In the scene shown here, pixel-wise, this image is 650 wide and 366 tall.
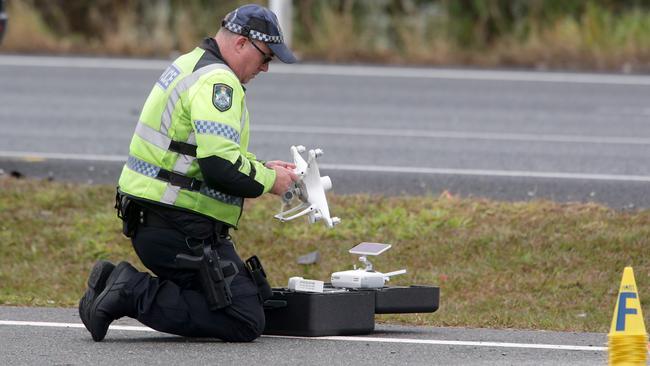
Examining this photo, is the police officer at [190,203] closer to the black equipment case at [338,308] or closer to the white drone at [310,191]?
the white drone at [310,191]

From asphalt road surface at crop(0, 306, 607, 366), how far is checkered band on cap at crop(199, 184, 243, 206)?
0.62 m

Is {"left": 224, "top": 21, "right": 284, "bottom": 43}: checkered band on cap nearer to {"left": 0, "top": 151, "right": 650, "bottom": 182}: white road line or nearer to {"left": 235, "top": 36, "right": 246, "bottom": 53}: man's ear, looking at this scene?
{"left": 235, "top": 36, "right": 246, "bottom": 53}: man's ear

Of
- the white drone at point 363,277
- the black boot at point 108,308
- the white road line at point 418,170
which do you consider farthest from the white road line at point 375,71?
the black boot at point 108,308

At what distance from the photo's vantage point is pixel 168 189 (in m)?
6.20

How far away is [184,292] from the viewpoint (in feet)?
20.9

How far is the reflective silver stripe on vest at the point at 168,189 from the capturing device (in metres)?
6.20

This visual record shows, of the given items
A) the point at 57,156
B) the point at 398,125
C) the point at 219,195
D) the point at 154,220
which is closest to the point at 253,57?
the point at 219,195

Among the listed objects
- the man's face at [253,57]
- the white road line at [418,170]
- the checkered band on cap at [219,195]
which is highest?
the man's face at [253,57]

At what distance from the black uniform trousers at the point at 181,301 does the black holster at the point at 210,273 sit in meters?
0.04

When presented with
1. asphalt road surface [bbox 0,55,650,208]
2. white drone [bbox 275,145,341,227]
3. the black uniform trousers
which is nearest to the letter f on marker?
white drone [bbox 275,145,341,227]

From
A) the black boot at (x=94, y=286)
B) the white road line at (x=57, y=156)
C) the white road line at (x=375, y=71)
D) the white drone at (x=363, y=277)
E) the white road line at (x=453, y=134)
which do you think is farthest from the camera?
the white road line at (x=375, y=71)

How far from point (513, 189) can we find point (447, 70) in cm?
752

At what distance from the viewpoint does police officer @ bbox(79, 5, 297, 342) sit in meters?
6.15

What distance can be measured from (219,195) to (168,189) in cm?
23
